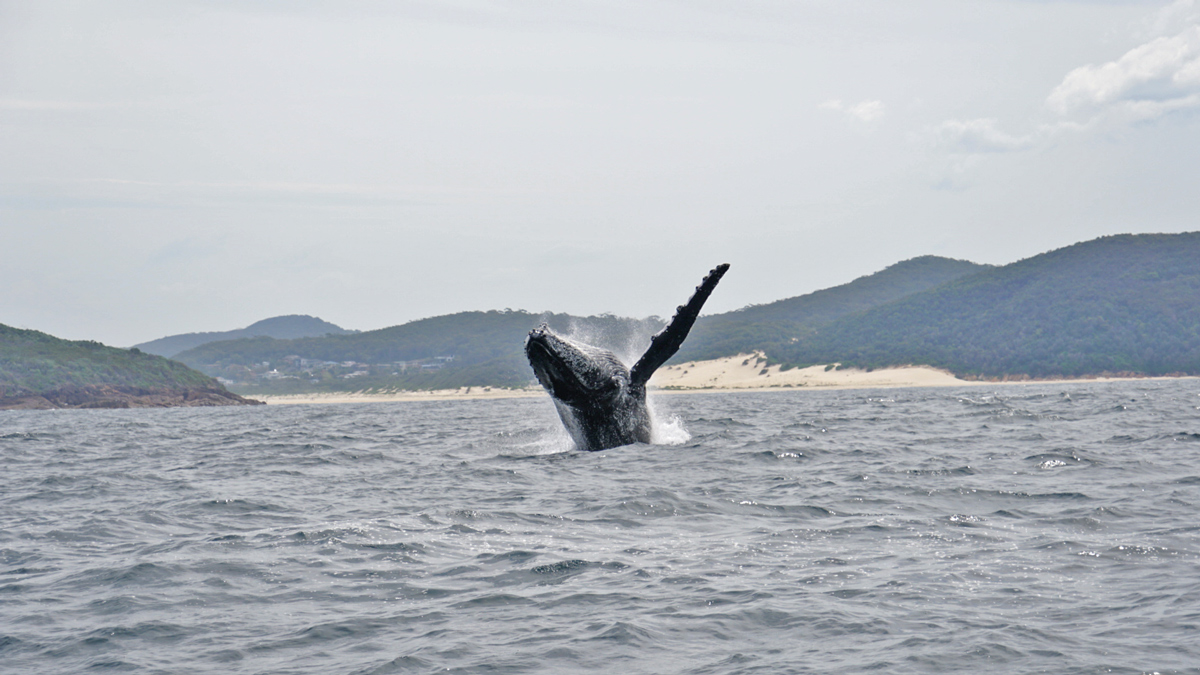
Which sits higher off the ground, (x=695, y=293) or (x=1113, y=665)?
(x=695, y=293)

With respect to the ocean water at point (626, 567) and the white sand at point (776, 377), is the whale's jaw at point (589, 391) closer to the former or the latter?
the ocean water at point (626, 567)

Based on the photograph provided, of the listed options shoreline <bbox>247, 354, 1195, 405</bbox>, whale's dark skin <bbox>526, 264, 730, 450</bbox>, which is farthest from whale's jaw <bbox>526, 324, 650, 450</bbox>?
shoreline <bbox>247, 354, 1195, 405</bbox>

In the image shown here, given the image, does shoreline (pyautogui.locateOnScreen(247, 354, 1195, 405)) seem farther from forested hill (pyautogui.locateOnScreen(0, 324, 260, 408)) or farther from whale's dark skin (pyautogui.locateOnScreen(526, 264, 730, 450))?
whale's dark skin (pyautogui.locateOnScreen(526, 264, 730, 450))

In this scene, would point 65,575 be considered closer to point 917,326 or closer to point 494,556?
point 494,556

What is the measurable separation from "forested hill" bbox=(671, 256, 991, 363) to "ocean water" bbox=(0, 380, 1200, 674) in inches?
4076

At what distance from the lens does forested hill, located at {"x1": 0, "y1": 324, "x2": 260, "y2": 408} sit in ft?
244

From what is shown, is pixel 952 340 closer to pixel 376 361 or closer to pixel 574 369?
pixel 574 369

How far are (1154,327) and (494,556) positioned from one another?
109424mm

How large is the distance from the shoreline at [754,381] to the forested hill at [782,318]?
5.92 m

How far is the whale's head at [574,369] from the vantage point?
14375 mm

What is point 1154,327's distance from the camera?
9656cm

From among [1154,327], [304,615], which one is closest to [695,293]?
[304,615]

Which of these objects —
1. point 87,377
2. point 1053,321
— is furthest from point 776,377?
point 87,377

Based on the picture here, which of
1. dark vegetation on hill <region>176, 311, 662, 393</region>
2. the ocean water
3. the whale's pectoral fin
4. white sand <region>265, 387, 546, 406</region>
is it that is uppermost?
dark vegetation on hill <region>176, 311, 662, 393</region>
